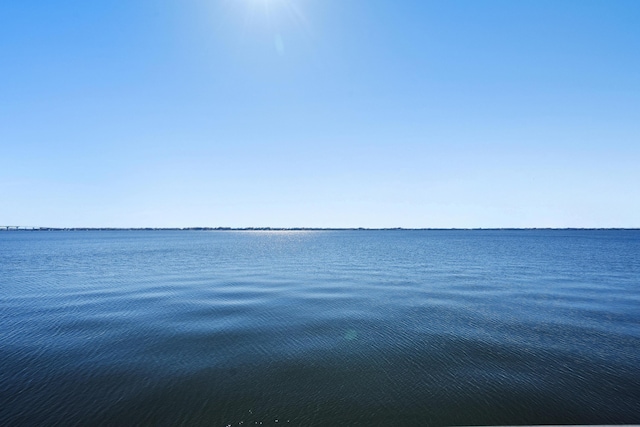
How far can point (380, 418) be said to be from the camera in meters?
9.12

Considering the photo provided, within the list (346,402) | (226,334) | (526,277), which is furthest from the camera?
(526,277)

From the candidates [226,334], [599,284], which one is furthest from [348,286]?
[599,284]

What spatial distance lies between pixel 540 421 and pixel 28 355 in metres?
21.3

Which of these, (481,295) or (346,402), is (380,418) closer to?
(346,402)

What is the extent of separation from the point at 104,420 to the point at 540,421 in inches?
547

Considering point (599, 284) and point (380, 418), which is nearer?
point (380, 418)

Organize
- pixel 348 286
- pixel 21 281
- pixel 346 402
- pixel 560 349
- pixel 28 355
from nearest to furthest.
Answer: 1. pixel 346 402
2. pixel 28 355
3. pixel 560 349
4. pixel 348 286
5. pixel 21 281

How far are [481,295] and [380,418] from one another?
68.6 feet

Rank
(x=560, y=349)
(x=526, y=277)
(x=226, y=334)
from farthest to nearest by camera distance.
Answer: (x=526, y=277), (x=226, y=334), (x=560, y=349)

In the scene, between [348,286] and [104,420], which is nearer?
[104,420]

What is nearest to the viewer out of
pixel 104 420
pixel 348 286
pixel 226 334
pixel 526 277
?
pixel 104 420

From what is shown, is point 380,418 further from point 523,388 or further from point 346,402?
point 523,388

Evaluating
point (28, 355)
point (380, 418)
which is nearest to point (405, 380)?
point (380, 418)

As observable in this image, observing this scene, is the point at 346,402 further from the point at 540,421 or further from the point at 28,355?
the point at 28,355
